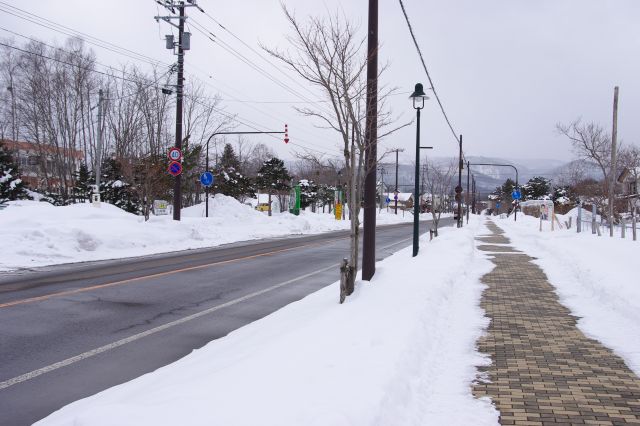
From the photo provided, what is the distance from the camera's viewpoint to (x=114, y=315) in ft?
24.2

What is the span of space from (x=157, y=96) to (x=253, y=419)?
140 ft

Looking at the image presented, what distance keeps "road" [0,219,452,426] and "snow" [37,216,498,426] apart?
1.59ft

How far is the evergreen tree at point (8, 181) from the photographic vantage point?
103 feet

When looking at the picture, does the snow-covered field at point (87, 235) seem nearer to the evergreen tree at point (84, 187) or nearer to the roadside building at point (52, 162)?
the evergreen tree at point (84, 187)

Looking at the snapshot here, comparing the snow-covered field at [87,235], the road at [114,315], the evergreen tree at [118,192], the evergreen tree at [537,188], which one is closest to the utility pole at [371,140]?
the road at [114,315]

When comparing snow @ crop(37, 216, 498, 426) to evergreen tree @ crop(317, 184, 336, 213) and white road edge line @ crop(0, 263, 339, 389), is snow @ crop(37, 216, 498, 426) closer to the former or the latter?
white road edge line @ crop(0, 263, 339, 389)

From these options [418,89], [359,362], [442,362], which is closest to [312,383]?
[359,362]

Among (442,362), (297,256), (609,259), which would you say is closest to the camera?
(442,362)

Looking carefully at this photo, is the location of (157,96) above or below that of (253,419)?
above

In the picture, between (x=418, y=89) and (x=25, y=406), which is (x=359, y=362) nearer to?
(x=25, y=406)

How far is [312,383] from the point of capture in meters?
3.97

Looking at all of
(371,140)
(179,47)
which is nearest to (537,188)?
(179,47)

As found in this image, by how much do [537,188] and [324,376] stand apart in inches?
4508

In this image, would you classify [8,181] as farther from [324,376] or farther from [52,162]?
[324,376]
